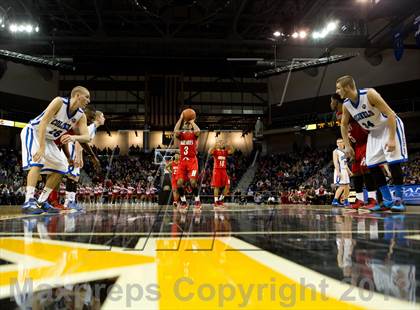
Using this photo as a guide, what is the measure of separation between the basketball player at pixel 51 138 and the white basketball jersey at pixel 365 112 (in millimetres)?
2887

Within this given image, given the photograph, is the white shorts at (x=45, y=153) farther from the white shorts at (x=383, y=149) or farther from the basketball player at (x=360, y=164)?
the basketball player at (x=360, y=164)

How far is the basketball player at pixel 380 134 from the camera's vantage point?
3795 mm

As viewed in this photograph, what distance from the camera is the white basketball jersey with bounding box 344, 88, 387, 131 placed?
12.9 feet

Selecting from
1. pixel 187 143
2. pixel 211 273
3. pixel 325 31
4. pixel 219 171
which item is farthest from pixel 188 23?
pixel 211 273

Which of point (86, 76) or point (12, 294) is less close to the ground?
point (86, 76)

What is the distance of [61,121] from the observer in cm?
410

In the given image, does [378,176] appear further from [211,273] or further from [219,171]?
[219,171]

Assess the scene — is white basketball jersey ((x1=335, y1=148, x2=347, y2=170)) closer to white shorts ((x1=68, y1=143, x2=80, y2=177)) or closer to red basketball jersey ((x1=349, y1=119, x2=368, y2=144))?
red basketball jersey ((x1=349, y1=119, x2=368, y2=144))

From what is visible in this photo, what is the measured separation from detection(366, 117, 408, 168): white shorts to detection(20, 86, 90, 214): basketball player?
3116 millimetres

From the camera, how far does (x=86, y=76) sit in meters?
24.6

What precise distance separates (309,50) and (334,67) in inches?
79.7

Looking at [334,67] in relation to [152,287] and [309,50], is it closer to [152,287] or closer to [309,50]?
[309,50]

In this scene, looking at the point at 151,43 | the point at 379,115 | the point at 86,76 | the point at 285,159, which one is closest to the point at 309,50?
the point at 285,159

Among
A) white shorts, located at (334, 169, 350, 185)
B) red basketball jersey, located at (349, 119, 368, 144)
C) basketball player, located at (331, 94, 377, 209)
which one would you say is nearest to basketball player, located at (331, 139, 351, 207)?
white shorts, located at (334, 169, 350, 185)
